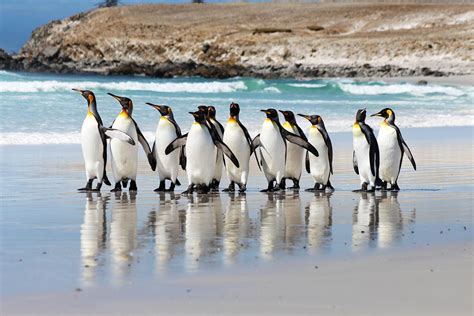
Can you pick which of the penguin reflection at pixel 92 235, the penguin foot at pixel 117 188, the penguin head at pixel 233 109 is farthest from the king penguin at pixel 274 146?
the penguin reflection at pixel 92 235

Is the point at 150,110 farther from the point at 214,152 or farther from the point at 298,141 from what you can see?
the point at 214,152

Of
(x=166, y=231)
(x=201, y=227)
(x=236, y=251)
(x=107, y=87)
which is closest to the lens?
(x=236, y=251)

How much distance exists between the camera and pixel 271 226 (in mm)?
6582

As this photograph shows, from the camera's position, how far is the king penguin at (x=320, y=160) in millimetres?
9133

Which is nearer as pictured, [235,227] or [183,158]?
[235,227]

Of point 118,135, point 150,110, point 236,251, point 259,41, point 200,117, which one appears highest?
point 259,41

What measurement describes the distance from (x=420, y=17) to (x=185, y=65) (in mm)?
15509

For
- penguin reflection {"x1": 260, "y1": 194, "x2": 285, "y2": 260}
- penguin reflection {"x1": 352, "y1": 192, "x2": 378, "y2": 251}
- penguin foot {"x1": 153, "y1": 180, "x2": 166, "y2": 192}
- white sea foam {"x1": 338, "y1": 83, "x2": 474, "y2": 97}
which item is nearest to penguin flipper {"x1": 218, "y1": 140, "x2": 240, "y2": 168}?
penguin reflection {"x1": 260, "y1": 194, "x2": 285, "y2": 260}

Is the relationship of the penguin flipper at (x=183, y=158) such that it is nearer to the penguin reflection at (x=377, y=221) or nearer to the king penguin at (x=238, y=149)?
the king penguin at (x=238, y=149)

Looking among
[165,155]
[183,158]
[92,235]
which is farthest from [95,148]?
[92,235]

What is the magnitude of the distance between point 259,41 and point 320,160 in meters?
54.5

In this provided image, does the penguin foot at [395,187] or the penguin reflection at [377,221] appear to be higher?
the penguin foot at [395,187]

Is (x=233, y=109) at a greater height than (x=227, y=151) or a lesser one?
greater

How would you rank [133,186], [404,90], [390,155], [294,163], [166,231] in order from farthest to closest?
[404,90], [294,163], [390,155], [133,186], [166,231]
